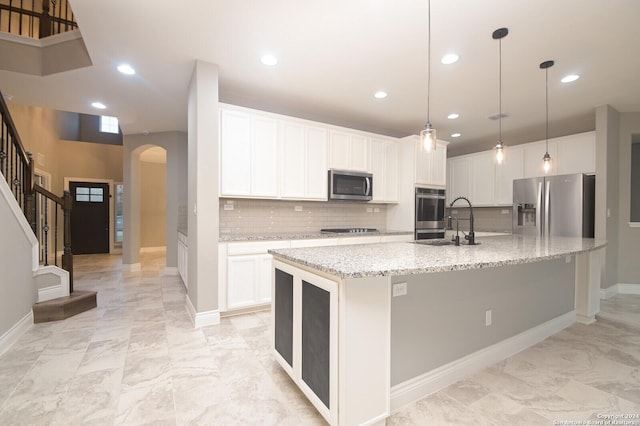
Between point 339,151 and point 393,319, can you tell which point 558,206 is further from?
point 393,319

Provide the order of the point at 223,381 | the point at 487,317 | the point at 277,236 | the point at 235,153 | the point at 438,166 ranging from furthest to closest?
the point at 438,166 < the point at 277,236 < the point at 235,153 < the point at 487,317 < the point at 223,381

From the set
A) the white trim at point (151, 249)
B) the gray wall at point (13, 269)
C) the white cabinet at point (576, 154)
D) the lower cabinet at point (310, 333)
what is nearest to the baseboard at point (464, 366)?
the lower cabinet at point (310, 333)

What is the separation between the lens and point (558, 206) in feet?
14.2

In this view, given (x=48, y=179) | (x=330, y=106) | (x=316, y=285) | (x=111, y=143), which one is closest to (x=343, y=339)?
(x=316, y=285)

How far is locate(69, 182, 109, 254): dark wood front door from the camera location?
7773 millimetres

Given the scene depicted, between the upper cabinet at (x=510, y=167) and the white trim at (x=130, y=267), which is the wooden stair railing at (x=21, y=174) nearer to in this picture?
the white trim at (x=130, y=267)

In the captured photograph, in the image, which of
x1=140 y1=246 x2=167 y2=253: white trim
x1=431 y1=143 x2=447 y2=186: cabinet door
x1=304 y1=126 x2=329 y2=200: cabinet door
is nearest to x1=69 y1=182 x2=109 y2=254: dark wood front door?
x1=140 y1=246 x2=167 y2=253: white trim

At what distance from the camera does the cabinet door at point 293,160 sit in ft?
12.5

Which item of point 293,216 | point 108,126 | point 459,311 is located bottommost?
point 459,311

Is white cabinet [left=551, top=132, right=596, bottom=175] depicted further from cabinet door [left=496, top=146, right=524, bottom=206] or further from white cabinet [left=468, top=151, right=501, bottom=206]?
white cabinet [left=468, top=151, right=501, bottom=206]

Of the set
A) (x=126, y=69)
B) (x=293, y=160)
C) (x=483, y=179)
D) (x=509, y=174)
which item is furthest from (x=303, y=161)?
(x=509, y=174)

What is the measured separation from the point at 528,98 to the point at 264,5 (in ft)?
11.7

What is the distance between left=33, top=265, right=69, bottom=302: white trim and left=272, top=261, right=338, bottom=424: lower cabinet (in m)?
2.87

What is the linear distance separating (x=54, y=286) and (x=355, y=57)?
4080mm
